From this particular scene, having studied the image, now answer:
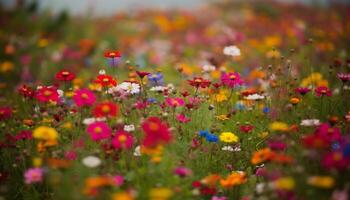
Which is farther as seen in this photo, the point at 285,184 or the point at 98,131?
the point at 98,131

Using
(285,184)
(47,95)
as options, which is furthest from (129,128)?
(285,184)

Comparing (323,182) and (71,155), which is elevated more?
(323,182)

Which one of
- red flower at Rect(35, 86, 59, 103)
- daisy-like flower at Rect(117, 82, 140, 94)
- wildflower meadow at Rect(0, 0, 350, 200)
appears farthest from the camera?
daisy-like flower at Rect(117, 82, 140, 94)

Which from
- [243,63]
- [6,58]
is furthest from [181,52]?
[6,58]

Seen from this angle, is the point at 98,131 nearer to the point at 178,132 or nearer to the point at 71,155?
the point at 71,155

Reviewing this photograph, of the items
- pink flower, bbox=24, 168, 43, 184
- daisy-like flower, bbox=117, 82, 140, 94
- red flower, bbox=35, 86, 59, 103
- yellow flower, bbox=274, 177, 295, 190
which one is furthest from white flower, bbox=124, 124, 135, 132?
yellow flower, bbox=274, 177, 295, 190

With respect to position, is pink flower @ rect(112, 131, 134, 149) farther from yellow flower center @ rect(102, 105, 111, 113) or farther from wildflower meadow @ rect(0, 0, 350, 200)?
yellow flower center @ rect(102, 105, 111, 113)

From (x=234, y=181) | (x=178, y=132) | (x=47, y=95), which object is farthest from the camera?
(x=178, y=132)

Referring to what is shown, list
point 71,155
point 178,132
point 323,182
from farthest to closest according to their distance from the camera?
point 178,132
point 71,155
point 323,182

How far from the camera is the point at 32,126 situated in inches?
123

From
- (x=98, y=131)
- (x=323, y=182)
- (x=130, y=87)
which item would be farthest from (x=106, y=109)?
(x=323, y=182)

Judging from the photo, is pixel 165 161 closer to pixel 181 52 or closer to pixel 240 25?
pixel 181 52

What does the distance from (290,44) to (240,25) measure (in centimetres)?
221

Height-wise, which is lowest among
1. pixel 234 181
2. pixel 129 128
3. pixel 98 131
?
pixel 234 181
